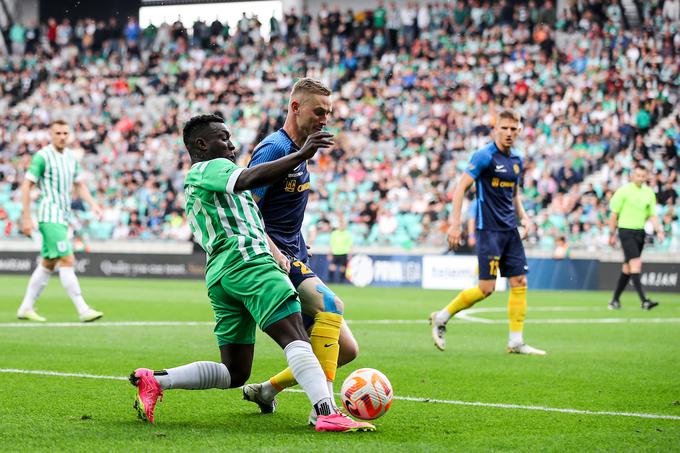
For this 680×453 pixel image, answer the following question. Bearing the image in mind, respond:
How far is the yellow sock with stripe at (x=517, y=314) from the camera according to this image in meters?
10.2

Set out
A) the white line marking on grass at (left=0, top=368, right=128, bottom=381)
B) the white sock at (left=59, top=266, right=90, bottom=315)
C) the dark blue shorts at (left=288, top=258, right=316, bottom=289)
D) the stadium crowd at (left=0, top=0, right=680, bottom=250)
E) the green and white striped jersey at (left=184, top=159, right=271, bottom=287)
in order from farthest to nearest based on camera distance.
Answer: the stadium crowd at (left=0, top=0, right=680, bottom=250)
the white sock at (left=59, top=266, right=90, bottom=315)
the white line marking on grass at (left=0, top=368, right=128, bottom=381)
the dark blue shorts at (left=288, top=258, right=316, bottom=289)
the green and white striped jersey at (left=184, top=159, right=271, bottom=287)

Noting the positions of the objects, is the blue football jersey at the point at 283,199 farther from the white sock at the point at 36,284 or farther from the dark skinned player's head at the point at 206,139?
the white sock at the point at 36,284

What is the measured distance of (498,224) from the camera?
Result: 33.7ft

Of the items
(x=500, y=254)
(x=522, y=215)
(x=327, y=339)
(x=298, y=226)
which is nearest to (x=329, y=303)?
(x=327, y=339)

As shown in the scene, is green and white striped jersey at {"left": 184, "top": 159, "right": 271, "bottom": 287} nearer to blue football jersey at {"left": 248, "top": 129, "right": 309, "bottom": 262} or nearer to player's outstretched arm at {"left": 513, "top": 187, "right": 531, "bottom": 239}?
blue football jersey at {"left": 248, "top": 129, "right": 309, "bottom": 262}

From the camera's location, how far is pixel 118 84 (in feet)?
121

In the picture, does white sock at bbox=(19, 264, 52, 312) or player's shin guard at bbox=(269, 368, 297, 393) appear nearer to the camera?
player's shin guard at bbox=(269, 368, 297, 393)

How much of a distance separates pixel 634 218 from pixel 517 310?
24.5 feet

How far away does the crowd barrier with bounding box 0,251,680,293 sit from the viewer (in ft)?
76.2

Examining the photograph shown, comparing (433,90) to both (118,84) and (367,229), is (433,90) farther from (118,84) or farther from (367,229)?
(118,84)

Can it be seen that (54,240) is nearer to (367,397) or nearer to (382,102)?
(367,397)

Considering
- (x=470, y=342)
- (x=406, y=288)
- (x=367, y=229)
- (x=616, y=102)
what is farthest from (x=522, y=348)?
(x=616, y=102)

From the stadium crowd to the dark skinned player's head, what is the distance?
19.0m

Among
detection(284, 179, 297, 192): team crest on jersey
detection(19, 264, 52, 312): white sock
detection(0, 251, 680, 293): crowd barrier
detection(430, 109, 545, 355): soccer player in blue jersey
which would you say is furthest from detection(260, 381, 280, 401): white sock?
detection(0, 251, 680, 293): crowd barrier
